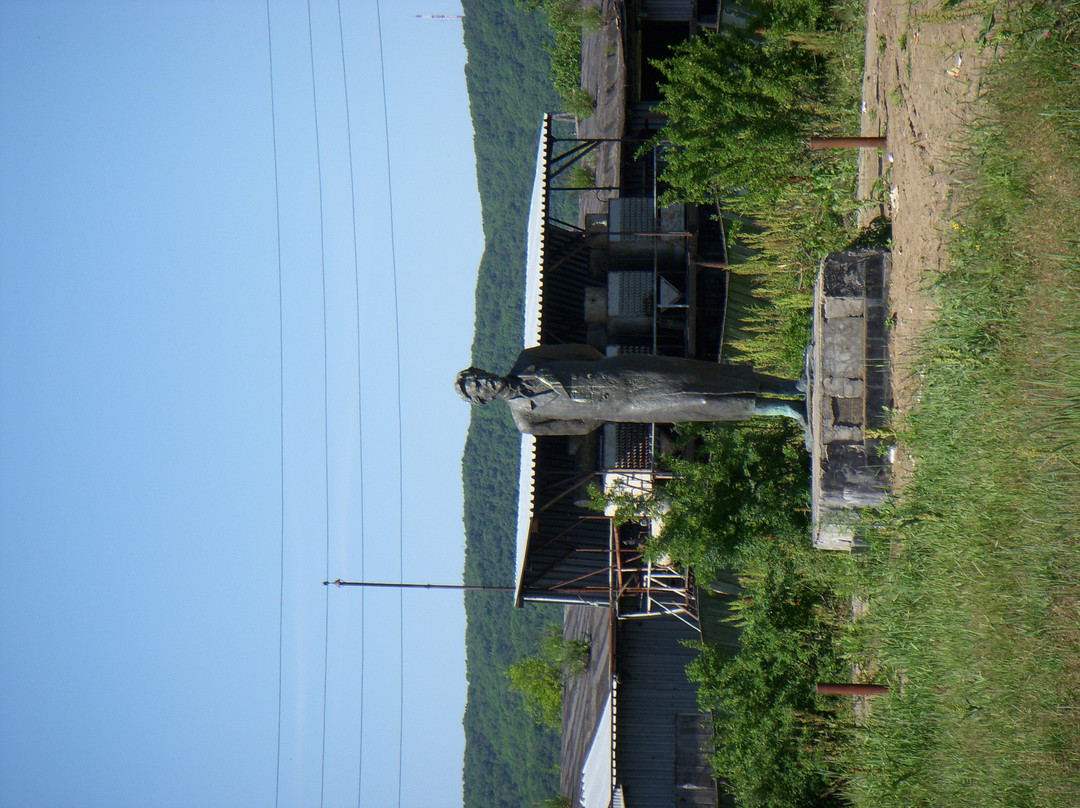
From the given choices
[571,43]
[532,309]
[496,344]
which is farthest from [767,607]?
[496,344]

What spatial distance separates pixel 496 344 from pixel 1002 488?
121ft

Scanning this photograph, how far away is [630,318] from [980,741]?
1274cm

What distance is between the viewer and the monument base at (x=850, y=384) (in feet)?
26.1

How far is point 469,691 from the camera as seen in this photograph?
44562mm

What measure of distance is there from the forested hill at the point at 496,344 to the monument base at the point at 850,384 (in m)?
32.0

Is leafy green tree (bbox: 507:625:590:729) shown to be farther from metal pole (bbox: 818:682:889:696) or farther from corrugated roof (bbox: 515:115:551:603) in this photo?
metal pole (bbox: 818:682:889:696)

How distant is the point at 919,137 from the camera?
25.5ft

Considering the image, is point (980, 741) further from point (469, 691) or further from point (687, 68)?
point (469, 691)

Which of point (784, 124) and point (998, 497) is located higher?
point (784, 124)

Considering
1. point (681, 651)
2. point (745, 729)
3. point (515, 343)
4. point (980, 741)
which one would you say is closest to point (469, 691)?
point (515, 343)

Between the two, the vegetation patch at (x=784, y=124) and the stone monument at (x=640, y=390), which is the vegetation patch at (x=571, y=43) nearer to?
the vegetation patch at (x=784, y=124)

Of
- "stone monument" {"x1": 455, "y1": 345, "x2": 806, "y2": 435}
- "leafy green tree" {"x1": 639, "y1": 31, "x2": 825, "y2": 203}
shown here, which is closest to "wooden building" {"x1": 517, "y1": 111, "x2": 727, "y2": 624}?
"leafy green tree" {"x1": 639, "y1": 31, "x2": 825, "y2": 203}

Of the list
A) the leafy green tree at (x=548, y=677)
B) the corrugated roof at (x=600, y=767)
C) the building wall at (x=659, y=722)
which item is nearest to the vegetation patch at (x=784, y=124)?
the building wall at (x=659, y=722)

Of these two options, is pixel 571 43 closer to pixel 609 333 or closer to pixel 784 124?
pixel 609 333
